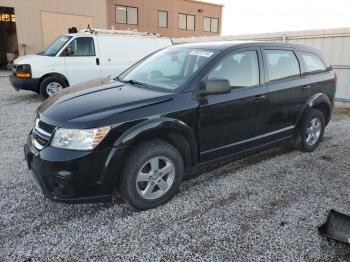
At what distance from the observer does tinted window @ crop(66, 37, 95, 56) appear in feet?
28.5

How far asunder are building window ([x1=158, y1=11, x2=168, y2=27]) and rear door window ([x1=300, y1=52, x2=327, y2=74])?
25.8 meters

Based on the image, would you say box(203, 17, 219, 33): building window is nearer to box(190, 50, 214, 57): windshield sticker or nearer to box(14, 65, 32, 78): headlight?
box(14, 65, 32, 78): headlight

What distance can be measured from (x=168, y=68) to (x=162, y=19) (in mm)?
26916

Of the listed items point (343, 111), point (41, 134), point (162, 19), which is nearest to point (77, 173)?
point (41, 134)

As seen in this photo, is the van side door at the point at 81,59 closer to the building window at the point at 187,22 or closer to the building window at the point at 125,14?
the building window at the point at 125,14

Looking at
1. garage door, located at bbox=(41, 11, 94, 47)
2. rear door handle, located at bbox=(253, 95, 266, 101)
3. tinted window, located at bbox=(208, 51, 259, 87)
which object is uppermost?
garage door, located at bbox=(41, 11, 94, 47)

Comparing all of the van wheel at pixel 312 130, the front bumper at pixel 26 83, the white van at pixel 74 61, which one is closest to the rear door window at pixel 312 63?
the van wheel at pixel 312 130

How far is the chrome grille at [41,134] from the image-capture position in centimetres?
273

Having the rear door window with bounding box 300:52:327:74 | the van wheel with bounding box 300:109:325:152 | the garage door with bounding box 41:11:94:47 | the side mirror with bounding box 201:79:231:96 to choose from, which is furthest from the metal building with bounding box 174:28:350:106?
the garage door with bounding box 41:11:94:47

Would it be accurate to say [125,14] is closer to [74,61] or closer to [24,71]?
[74,61]

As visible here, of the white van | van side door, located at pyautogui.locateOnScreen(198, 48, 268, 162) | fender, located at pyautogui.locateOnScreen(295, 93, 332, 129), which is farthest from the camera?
the white van

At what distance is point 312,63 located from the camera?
468 cm

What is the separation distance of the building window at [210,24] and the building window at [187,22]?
178 cm

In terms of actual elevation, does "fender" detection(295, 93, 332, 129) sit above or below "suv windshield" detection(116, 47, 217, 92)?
below
